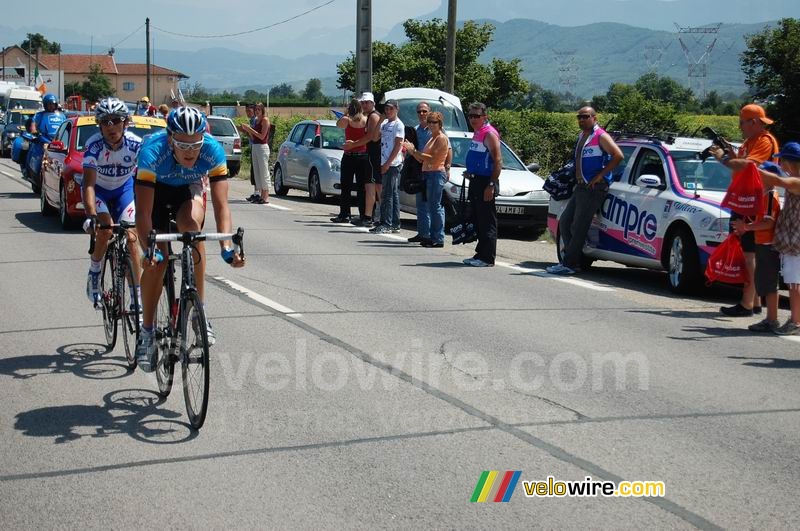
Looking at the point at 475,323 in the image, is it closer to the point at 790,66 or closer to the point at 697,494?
the point at 697,494

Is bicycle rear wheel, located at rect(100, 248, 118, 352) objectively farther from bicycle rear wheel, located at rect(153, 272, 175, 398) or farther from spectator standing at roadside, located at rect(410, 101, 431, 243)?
spectator standing at roadside, located at rect(410, 101, 431, 243)

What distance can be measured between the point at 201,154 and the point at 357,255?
7.83 m

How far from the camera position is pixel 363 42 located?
28.4 meters

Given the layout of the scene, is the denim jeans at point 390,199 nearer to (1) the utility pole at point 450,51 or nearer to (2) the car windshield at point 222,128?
(1) the utility pole at point 450,51

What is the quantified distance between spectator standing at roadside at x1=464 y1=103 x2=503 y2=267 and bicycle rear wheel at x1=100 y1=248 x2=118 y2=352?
6.33 m

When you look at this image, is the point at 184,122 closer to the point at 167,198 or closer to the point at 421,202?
the point at 167,198

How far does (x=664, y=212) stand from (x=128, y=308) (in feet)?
21.3

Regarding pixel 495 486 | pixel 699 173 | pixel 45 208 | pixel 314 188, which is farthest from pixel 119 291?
pixel 314 188

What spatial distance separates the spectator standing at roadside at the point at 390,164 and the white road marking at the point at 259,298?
5080 millimetres

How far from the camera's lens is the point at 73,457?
19.0ft

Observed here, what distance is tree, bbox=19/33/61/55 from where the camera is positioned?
5976 inches

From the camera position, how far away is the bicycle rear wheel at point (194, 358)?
239 inches

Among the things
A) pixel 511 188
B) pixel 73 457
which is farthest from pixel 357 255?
pixel 73 457

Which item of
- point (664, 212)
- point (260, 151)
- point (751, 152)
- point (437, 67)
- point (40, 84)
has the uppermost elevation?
point (437, 67)
